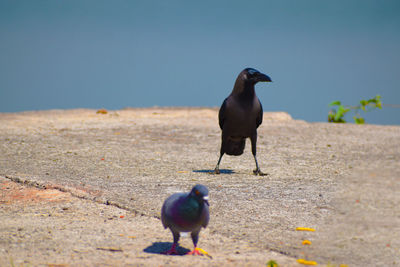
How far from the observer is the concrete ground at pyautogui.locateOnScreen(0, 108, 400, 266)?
3.62 meters

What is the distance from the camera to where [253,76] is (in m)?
6.95

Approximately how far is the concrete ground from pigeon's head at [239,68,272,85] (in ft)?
4.39

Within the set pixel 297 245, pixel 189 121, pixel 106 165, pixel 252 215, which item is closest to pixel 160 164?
pixel 106 165

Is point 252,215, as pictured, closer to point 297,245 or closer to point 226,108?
point 297,245

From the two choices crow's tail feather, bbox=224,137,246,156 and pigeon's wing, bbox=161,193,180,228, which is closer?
pigeon's wing, bbox=161,193,180,228

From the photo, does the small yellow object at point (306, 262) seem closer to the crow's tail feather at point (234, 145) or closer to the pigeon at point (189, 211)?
the pigeon at point (189, 211)

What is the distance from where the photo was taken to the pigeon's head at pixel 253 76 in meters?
6.84

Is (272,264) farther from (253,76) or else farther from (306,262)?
(253,76)

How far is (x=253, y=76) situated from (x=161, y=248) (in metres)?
3.64

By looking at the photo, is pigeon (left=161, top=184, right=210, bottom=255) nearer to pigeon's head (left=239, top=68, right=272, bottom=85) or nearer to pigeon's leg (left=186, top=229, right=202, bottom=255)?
pigeon's leg (left=186, top=229, right=202, bottom=255)

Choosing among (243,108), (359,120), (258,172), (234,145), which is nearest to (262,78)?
(243,108)

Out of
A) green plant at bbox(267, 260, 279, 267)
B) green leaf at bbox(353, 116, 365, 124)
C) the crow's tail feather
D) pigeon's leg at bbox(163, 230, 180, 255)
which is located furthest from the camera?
green leaf at bbox(353, 116, 365, 124)

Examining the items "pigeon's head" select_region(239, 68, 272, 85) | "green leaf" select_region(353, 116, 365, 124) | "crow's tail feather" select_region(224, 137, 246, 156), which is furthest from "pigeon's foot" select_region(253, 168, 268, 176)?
"green leaf" select_region(353, 116, 365, 124)

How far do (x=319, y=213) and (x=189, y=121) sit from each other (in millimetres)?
9032
